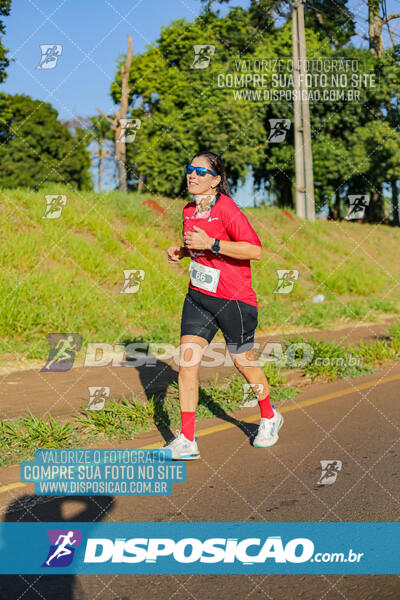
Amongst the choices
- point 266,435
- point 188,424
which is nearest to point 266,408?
point 266,435

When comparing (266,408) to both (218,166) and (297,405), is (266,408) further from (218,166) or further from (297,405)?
(218,166)

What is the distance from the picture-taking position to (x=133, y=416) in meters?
5.93

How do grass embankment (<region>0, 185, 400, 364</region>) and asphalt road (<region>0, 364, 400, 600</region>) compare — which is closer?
asphalt road (<region>0, 364, 400, 600</region>)

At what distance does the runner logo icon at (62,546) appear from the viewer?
11.1 ft

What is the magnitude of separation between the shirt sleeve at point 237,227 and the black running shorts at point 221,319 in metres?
0.48

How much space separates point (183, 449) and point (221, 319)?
3.29ft

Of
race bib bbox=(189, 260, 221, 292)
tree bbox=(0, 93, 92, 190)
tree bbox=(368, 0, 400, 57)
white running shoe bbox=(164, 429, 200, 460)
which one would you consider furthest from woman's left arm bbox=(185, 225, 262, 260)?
tree bbox=(0, 93, 92, 190)

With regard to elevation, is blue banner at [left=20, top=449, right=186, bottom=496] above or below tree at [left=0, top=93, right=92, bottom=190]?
below

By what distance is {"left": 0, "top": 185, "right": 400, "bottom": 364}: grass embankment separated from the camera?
35.3 ft

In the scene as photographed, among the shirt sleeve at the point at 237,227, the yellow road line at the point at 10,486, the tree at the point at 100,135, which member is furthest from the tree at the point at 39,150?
the yellow road line at the point at 10,486

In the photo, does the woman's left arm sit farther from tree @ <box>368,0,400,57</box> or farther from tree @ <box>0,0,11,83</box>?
tree @ <box>368,0,400,57</box>

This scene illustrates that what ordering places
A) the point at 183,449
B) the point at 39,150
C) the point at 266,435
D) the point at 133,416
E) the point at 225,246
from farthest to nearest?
the point at 39,150, the point at 133,416, the point at 266,435, the point at 183,449, the point at 225,246

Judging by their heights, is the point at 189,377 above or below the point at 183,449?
above

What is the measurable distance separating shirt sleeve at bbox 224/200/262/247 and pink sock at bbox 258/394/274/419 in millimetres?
1295
